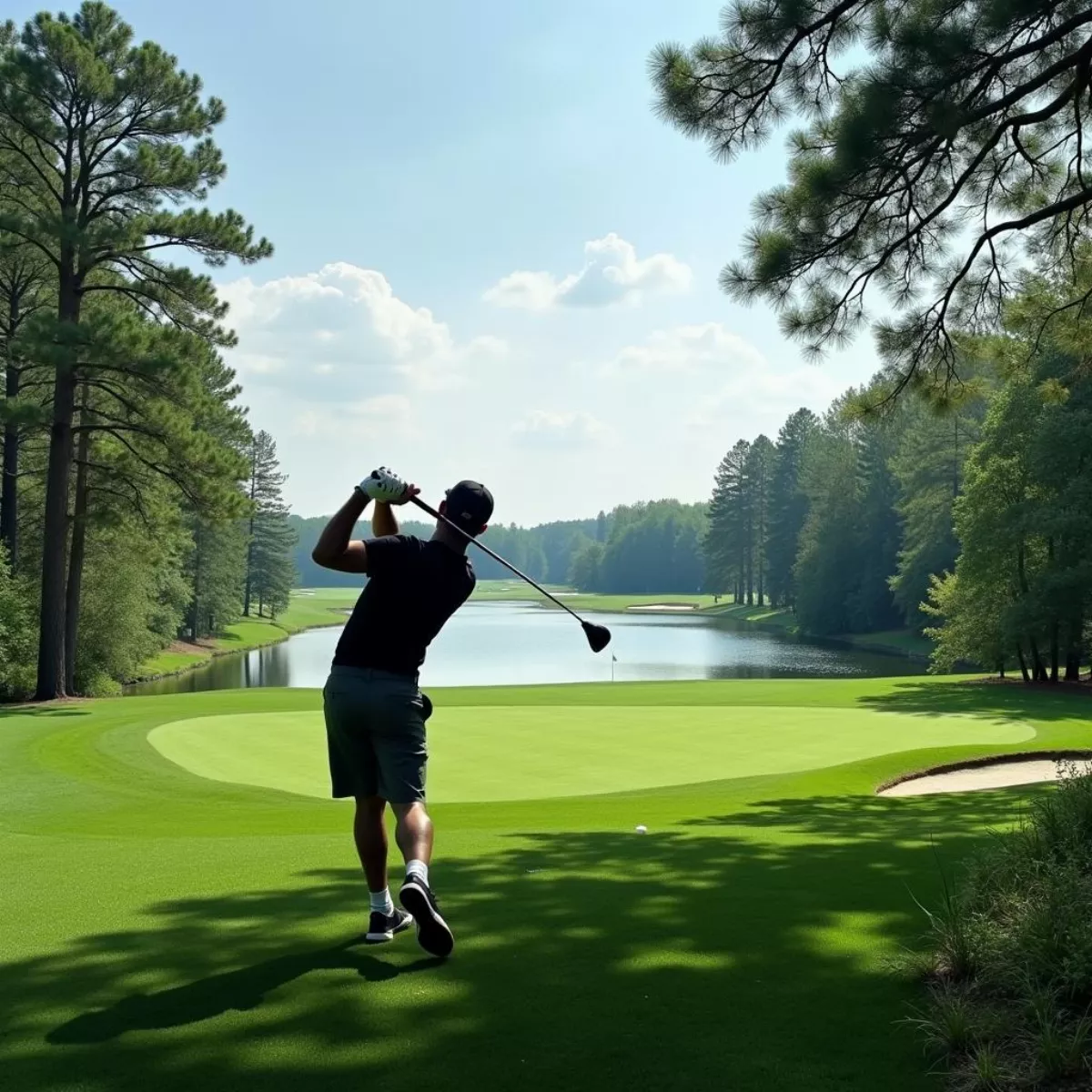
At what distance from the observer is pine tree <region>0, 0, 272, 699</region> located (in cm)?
2192

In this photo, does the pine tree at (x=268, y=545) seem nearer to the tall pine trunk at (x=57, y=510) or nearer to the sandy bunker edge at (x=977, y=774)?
the tall pine trunk at (x=57, y=510)

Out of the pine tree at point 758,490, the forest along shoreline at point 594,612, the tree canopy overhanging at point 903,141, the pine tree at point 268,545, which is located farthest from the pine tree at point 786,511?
the tree canopy overhanging at point 903,141

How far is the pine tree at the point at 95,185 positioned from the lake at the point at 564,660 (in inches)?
549

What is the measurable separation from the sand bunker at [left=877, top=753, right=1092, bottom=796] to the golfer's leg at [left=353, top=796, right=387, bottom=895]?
8879 millimetres

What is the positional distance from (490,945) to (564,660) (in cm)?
4414

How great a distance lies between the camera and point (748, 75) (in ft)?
32.1

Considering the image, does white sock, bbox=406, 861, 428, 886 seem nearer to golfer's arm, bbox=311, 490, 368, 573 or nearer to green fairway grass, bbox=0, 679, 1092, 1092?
green fairway grass, bbox=0, 679, 1092, 1092

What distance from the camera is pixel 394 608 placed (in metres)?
4.62

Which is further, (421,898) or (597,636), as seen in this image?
(597,636)

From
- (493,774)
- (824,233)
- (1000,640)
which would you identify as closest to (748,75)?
(824,233)

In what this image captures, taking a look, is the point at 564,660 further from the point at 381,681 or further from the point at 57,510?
the point at 381,681

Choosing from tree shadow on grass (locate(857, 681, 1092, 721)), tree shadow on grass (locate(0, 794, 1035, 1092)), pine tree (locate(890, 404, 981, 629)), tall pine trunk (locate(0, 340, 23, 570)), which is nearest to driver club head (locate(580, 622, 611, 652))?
tree shadow on grass (locate(0, 794, 1035, 1092))

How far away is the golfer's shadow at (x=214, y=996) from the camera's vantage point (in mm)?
3584

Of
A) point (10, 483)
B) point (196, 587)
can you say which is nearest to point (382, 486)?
point (10, 483)
